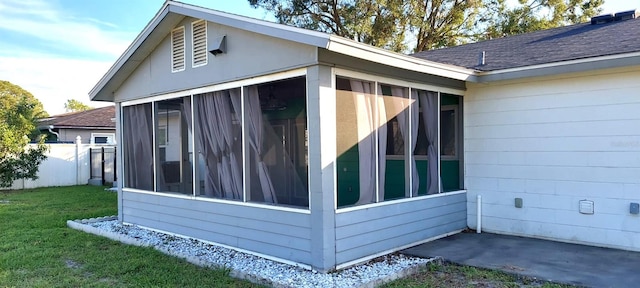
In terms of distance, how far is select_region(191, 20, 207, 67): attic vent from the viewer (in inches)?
229

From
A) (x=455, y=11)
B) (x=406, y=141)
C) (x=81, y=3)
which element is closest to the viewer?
(x=406, y=141)

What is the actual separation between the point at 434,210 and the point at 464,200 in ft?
2.84

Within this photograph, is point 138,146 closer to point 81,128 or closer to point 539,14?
point 81,128

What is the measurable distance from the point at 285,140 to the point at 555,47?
428cm

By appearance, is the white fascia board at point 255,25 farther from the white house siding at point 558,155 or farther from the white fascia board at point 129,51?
the white house siding at point 558,155

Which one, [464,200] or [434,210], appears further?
[464,200]

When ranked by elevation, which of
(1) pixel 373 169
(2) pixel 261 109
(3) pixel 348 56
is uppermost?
(3) pixel 348 56

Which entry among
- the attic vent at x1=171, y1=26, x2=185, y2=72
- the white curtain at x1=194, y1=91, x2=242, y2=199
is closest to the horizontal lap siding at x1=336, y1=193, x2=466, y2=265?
the white curtain at x1=194, y1=91, x2=242, y2=199

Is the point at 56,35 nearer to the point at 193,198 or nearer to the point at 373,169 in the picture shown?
the point at 193,198

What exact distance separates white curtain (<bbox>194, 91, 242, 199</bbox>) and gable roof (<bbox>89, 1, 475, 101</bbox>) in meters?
1.08

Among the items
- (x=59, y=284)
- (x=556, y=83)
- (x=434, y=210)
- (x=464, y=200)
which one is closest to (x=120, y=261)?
(x=59, y=284)

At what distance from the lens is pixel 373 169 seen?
5.07m

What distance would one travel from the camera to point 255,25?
4.79 m

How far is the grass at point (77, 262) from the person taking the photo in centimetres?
443
